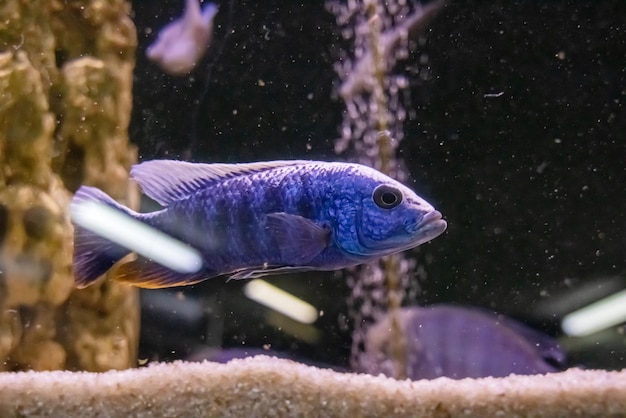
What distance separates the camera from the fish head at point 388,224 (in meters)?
1.61

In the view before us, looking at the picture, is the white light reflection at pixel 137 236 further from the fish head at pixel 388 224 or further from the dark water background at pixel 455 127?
the dark water background at pixel 455 127

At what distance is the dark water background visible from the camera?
2.57 m

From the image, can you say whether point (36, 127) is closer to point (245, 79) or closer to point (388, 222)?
point (245, 79)

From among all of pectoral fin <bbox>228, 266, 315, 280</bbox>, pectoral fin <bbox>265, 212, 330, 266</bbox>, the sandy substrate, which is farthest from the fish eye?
the sandy substrate

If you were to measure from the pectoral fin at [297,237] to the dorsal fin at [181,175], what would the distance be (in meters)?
0.21

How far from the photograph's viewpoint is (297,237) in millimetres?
1575

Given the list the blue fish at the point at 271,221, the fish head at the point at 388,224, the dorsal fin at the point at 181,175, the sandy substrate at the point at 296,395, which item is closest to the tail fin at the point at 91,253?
the blue fish at the point at 271,221

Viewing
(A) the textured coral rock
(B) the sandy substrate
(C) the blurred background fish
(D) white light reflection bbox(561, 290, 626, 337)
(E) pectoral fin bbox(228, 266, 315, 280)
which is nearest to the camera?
(B) the sandy substrate

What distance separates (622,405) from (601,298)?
1.30 meters

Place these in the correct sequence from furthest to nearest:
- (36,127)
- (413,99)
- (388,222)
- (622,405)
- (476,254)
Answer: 1. (476,254)
2. (413,99)
3. (36,127)
4. (388,222)
5. (622,405)

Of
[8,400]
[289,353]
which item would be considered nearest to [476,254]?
[289,353]

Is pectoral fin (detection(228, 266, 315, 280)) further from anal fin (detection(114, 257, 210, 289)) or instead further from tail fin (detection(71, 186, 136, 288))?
tail fin (detection(71, 186, 136, 288))

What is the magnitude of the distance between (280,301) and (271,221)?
103 cm

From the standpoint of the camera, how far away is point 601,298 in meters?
2.67
